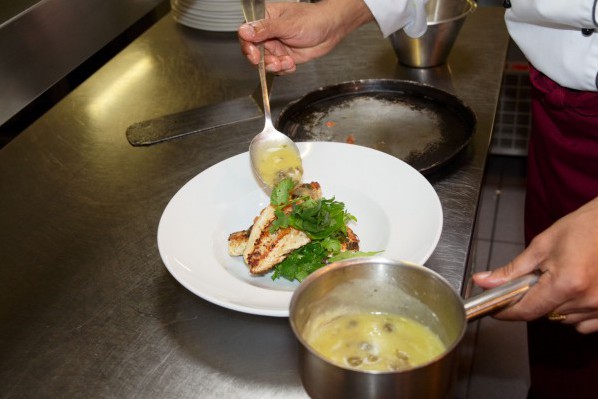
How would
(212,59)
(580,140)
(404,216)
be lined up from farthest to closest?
(212,59) < (580,140) < (404,216)

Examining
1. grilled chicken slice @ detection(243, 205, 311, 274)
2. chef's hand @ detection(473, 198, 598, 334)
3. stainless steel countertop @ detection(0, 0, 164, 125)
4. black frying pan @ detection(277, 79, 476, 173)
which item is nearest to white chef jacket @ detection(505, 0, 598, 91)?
black frying pan @ detection(277, 79, 476, 173)

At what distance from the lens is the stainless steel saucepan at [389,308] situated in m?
0.75

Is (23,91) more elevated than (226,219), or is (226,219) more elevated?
(23,91)

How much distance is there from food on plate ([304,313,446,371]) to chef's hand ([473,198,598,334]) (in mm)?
141

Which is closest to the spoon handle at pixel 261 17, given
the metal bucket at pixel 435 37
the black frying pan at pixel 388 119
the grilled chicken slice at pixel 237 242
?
the black frying pan at pixel 388 119

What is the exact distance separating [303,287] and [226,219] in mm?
489

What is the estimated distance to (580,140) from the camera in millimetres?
1438

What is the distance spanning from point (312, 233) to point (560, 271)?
44 centimetres

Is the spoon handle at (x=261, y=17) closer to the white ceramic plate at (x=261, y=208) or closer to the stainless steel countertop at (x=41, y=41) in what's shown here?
the white ceramic plate at (x=261, y=208)

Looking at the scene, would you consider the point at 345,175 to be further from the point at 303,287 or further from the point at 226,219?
the point at 303,287

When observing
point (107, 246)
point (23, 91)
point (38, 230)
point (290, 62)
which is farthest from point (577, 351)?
point (23, 91)

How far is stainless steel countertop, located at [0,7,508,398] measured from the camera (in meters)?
1.05

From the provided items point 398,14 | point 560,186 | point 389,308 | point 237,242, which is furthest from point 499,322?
point 389,308

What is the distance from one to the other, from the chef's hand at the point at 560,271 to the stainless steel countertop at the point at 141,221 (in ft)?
0.63
